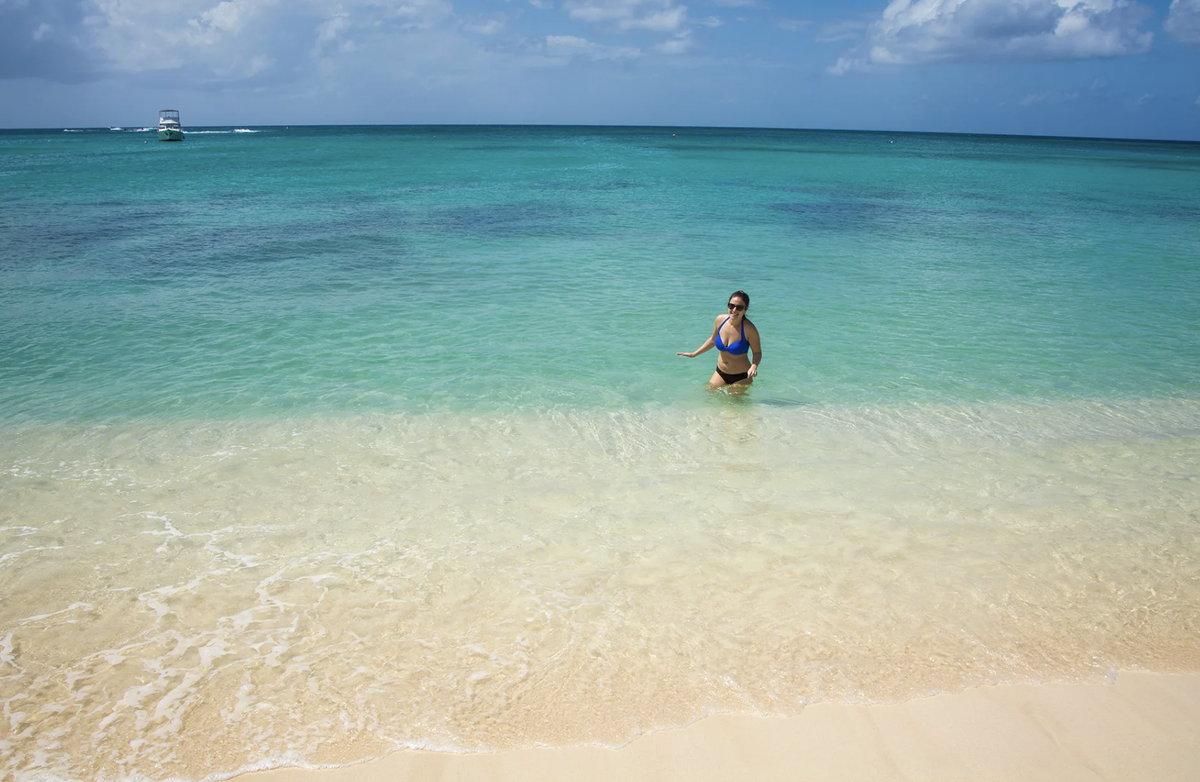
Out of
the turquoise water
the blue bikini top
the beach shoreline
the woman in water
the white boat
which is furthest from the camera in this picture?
the white boat

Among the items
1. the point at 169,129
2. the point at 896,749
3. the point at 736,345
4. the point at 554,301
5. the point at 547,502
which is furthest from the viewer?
the point at 169,129

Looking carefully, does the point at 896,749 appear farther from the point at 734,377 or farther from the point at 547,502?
the point at 734,377

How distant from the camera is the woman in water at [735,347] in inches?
314

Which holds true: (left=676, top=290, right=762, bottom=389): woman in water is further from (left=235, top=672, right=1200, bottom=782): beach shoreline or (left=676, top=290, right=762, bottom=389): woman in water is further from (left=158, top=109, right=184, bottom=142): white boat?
(left=158, top=109, right=184, bottom=142): white boat

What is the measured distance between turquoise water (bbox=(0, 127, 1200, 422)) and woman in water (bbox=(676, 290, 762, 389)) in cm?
33

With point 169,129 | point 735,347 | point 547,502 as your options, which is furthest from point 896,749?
point 169,129

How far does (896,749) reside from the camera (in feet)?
11.4

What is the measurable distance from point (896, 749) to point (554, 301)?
954 cm

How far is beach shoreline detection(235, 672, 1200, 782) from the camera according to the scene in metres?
3.35

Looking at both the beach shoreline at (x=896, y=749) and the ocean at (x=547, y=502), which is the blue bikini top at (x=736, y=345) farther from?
the beach shoreline at (x=896, y=749)

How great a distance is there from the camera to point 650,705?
3750mm

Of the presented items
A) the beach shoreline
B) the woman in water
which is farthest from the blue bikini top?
the beach shoreline

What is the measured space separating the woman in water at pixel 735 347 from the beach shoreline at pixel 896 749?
462 cm

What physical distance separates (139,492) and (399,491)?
2067 mm
